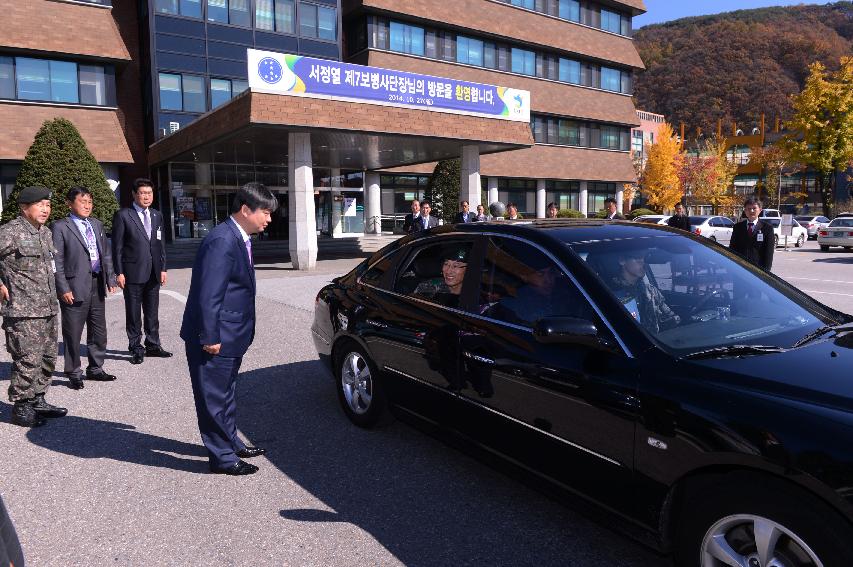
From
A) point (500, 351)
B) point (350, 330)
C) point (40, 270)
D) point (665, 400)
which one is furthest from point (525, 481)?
point (40, 270)

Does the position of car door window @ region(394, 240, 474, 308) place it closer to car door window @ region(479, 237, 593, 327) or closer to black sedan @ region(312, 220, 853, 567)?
black sedan @ region(312, 220, 853, 567)

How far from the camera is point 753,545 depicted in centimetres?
215

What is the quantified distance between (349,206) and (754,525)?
93.5 feet

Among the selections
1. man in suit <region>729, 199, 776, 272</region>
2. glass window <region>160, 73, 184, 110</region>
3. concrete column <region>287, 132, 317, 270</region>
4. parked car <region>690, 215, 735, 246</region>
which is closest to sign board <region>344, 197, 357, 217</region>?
glass window <region>160, 73, 184, 110</region>

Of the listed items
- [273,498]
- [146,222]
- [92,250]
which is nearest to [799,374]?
[273,498]

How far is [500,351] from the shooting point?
321 centimetres

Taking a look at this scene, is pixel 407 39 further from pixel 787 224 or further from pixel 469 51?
pixel 787 224

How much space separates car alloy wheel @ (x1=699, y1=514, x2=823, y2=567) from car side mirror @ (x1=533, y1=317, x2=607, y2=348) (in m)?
0.85

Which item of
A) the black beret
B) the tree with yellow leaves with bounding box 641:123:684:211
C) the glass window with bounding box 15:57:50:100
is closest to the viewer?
the black beret

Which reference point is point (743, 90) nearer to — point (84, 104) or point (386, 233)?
point (386, 233)

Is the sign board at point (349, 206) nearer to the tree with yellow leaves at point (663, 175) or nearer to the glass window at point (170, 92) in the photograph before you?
the glass window at point (170, 92)

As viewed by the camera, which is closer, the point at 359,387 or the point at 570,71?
the point at 359,387

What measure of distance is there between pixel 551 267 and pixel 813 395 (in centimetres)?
135

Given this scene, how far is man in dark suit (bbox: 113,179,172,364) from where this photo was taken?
21.8 ft
